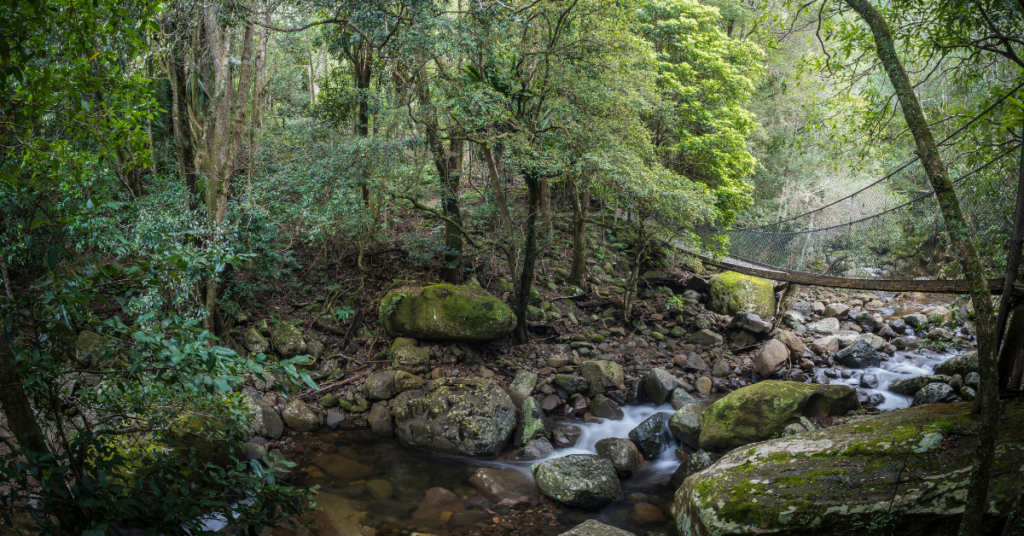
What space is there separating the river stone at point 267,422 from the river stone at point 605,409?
12.2 ft

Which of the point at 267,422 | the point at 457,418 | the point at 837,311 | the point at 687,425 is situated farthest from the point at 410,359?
the point at 837,311

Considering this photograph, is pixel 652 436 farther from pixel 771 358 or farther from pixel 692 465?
pixel 771 358

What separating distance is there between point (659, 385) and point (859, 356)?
3474 mm

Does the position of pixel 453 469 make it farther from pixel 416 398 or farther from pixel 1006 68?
pixel 1006 68

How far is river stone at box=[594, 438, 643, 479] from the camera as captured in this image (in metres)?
5.27

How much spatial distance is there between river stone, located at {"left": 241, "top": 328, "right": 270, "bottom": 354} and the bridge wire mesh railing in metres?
7.11

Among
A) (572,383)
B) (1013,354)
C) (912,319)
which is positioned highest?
(1013,354)

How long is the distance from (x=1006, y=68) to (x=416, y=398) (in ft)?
21.0

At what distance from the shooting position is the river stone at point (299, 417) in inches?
231

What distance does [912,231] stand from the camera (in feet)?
20.4

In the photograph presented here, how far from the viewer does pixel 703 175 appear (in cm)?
1157

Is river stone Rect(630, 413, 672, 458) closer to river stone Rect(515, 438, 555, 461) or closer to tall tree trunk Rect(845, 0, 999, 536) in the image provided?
river stone Rect(515, 438, 555, 461)

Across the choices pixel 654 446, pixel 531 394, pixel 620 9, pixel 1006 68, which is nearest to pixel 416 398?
pixel 531 394

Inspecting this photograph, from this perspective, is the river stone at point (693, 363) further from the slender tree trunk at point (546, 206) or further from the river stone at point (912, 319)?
the river stone at point (912, 319)
